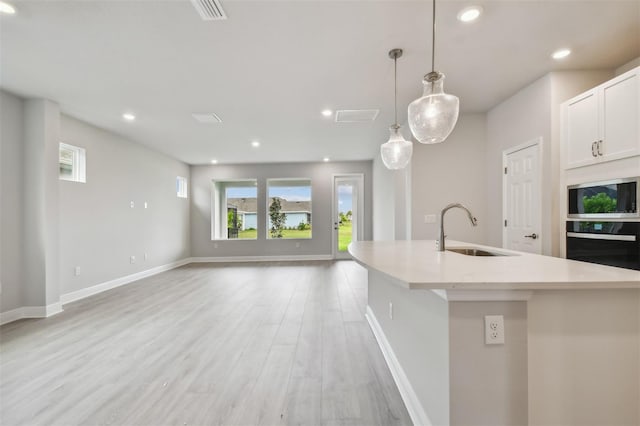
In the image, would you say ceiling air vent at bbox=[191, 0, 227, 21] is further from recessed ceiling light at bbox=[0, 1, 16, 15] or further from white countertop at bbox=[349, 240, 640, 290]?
white countertop at bbox=[349, 240, 640, 290]

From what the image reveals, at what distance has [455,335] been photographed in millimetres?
1133

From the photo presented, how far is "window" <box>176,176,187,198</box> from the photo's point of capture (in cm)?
677

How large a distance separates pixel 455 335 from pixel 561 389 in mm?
548

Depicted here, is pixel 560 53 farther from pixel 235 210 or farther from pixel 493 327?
pixel 235 210

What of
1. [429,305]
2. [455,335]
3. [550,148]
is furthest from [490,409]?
[550,148]

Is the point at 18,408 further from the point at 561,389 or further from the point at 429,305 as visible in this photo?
the point at 561,389

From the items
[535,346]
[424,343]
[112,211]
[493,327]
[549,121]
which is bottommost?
[424,343]

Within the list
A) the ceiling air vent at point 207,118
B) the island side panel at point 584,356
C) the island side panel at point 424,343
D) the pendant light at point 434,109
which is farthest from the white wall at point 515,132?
the ceiling air vent at point 207,118

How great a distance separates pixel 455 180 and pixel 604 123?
1696 millimetres

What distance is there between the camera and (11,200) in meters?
3.12

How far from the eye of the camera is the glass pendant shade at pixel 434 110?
6.01ft

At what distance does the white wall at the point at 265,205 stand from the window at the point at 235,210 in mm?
162

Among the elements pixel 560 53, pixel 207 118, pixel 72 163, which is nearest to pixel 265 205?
pixel 207 118

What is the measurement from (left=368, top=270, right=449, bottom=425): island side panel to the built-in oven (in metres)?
1.94
